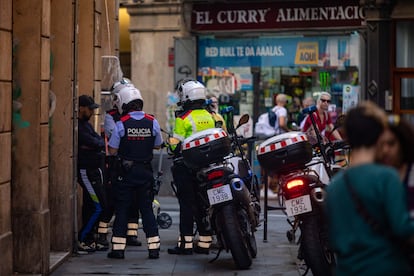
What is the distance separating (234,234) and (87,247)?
7.29 ft

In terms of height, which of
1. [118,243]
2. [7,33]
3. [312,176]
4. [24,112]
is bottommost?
[118,243]

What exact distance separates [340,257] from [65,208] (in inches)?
253

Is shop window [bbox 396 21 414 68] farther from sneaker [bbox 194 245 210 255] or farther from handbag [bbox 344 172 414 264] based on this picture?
handbag [bbox 344 172 414 264]

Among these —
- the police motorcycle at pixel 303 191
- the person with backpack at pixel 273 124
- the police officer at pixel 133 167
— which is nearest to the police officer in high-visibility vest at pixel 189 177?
the police officer at pixel 133 167

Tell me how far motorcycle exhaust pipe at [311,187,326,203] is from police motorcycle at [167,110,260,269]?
1.05m

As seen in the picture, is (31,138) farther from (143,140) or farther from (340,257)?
(340,257)

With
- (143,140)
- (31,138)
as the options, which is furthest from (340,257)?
(143,140)

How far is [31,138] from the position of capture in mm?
9414

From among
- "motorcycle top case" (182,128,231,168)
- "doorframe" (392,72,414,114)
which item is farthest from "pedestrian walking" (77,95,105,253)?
"doorframe" (392,72,414,114)

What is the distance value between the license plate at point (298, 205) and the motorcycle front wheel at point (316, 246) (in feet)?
0.28

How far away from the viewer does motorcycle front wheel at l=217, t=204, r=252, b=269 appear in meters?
10.0

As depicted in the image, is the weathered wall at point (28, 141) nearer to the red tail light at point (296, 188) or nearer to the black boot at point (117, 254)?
the black boot at point (117, 254)

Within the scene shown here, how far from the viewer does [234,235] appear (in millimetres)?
10000

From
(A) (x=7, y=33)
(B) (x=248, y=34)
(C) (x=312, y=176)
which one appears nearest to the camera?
(A) (x=7, y=33)
